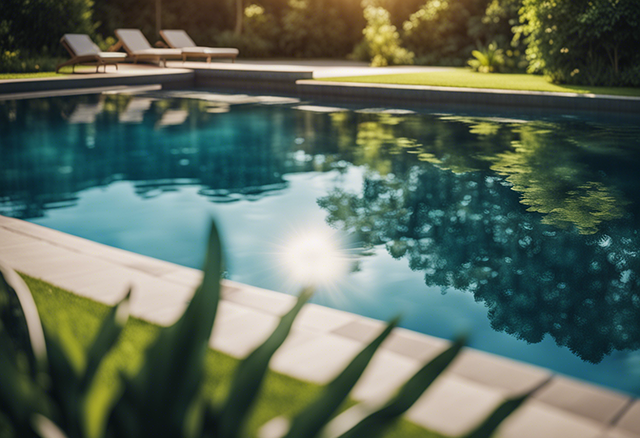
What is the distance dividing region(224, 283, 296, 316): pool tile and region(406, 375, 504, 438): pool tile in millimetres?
1251

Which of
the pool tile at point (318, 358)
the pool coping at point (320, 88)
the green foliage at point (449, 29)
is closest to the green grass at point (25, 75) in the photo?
the pool coping at point (320, 88)

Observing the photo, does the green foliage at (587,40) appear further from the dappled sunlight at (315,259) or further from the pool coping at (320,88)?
the dappled sunlight at (315,259)

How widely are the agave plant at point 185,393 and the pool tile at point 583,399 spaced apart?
5.68 feet

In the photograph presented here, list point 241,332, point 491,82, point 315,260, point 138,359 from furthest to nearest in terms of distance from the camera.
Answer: point 491,82
point 315,260
point 241,332
point 138,359

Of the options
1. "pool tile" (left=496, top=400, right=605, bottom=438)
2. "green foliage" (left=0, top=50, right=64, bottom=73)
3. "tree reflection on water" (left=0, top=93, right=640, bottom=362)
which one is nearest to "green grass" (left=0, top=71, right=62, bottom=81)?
"green foliage" (left=0, top=50, right=64, bottom=73)

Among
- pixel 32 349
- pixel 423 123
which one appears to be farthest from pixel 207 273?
pixel 423 123

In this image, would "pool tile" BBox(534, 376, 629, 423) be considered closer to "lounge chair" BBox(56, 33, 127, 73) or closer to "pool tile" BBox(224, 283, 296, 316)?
"pool tile" BBox(224, 283, 296, 316)

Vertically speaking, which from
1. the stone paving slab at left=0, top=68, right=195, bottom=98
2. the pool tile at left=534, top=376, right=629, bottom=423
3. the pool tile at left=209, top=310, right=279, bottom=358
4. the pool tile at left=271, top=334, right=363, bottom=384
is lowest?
the pool tile at left=209, top=310, right=279, bottom=358

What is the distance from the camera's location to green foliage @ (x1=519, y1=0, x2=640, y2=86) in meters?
15.5

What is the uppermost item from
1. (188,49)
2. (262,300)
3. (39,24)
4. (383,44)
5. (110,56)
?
(39,24)

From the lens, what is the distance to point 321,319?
3.98m

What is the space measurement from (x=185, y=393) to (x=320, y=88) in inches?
620

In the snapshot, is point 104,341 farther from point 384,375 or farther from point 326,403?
point 384,375

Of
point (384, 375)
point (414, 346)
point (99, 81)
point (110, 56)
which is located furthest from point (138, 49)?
point (384, 375)
